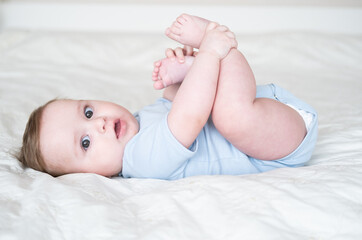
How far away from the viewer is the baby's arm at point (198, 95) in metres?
0.97

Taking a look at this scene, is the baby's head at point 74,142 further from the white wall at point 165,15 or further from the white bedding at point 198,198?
the white wall at point 165,15

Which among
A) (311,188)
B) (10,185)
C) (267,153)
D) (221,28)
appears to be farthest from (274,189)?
(10,185)

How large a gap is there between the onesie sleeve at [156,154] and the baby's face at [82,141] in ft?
0.12

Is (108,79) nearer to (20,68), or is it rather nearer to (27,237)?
(20,68)

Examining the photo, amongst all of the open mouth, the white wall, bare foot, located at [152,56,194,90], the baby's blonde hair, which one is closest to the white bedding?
the baby's blonde hair

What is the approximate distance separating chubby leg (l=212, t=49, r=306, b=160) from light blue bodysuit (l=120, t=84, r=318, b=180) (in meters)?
0.03

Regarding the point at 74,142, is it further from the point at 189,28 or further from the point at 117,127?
the point at 189,28

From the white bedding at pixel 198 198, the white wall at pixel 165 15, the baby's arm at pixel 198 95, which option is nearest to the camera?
the white bedding at pixel 198 198

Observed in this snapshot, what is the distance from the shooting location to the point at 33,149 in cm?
107

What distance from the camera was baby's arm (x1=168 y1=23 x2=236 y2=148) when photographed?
38.2 inches

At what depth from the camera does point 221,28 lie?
103 cm

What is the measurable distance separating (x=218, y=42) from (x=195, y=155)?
0.30 metres

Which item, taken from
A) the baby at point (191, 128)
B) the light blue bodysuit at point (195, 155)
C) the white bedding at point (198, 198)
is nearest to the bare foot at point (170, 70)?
the baby at point (191, 128)

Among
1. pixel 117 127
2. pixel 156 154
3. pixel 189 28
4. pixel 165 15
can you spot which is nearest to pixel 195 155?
pixel 156 154
